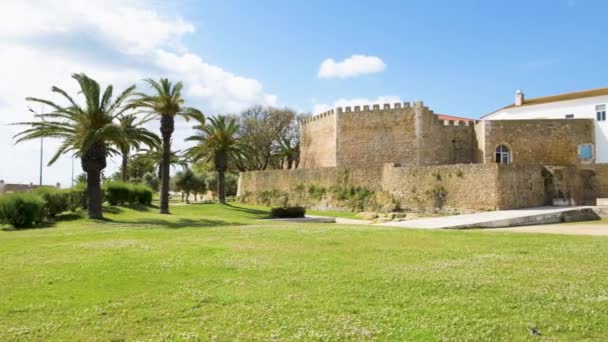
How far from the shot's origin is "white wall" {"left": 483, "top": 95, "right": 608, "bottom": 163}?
30.9 m

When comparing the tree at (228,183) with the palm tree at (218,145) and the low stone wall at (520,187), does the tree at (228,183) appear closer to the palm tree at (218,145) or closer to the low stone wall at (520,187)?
the palm tree at (218,145)

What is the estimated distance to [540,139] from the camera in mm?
31656

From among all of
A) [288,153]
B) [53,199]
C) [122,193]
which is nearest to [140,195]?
[122,193]

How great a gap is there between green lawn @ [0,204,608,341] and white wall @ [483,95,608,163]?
23.3 m

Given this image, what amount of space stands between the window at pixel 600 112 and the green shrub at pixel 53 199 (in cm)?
3264

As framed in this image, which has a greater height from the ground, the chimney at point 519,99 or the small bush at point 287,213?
the chimney at point 519,99

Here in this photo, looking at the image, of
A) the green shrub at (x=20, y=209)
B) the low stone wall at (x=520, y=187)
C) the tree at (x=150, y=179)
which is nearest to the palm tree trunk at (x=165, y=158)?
the green shrub at (x=20, y=209)

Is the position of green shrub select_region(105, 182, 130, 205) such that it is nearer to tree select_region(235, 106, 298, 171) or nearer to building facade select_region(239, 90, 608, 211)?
building facade select_region(239, 90, 608, 211)

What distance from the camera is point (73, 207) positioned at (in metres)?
23.2

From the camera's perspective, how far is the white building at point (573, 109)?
31047mm

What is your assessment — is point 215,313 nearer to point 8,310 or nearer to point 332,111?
point 8,310

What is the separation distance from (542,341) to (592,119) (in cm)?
3238

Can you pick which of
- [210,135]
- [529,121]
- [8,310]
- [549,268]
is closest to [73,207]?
[210,135]

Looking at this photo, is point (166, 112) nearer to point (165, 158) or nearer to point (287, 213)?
point (165, 158)
